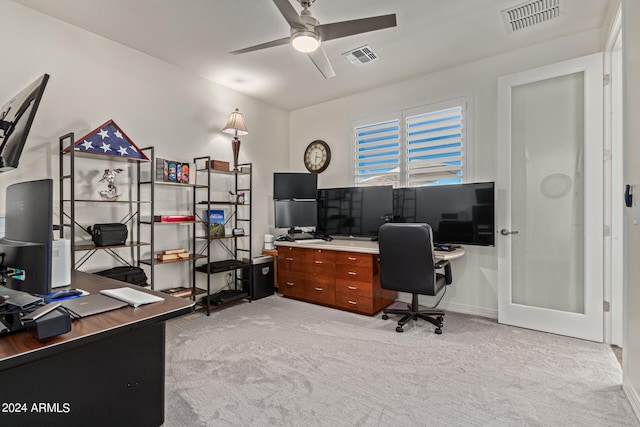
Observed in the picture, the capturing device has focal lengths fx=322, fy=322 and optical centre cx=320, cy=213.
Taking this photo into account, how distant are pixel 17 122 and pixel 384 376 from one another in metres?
2.59

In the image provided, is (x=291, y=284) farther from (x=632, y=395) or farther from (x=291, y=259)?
(x=632, y=395)

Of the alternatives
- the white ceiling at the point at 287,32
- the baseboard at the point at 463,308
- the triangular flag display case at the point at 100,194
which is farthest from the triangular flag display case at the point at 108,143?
the baseboard at the point at 463,308

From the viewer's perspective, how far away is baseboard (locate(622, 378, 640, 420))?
187 cm

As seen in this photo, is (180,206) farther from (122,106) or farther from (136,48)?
(136,48)

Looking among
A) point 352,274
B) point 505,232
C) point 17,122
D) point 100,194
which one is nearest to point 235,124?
point 100,194

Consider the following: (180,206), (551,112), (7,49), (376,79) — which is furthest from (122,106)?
(551,112)

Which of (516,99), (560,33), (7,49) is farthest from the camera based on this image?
(516,99)

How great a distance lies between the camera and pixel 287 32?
3.14 m

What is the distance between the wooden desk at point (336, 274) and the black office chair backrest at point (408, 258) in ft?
0.90

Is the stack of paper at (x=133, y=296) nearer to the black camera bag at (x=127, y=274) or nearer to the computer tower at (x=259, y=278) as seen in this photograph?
the black camera bag at (x=127, y=274)

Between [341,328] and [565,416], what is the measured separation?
1.87m

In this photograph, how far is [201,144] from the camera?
4133mm

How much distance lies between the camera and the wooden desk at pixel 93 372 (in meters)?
1.07

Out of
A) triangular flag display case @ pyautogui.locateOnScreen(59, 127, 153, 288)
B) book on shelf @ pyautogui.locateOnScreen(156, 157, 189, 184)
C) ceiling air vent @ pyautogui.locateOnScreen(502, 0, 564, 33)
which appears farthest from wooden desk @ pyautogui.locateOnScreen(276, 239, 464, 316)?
ceiling air vent @ pyautogui.locateOnScreen(502, 0, 564, 33)
